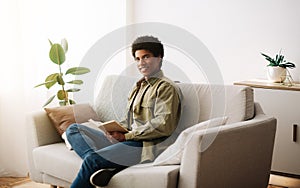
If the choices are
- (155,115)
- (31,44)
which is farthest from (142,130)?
(31,44)

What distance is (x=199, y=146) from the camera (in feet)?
7.88

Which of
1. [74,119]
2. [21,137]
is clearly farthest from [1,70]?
[74,119]

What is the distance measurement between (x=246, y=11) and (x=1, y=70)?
6.21ft

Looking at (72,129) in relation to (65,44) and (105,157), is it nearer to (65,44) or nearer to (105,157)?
(105,157)

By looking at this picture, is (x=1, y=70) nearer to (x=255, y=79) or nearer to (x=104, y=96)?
(x=104, y=96)

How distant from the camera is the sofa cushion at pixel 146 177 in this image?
8.01ft

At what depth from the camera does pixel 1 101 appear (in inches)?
154

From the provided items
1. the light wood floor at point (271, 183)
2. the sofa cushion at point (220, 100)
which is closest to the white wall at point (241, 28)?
the light wood floor at point (271, 183)

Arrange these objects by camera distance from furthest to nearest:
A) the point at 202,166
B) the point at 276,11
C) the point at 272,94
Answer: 1. the point at 276,11
2. the point at 272,94
3. the point at 202,166

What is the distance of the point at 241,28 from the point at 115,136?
5.32 feet

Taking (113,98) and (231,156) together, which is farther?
(113,98)

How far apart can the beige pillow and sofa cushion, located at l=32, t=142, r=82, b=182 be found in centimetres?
12

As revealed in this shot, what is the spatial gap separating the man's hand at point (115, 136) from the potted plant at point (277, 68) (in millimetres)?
1366

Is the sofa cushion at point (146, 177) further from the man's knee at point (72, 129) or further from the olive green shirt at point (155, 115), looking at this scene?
the man's knee at point (72, 129)
